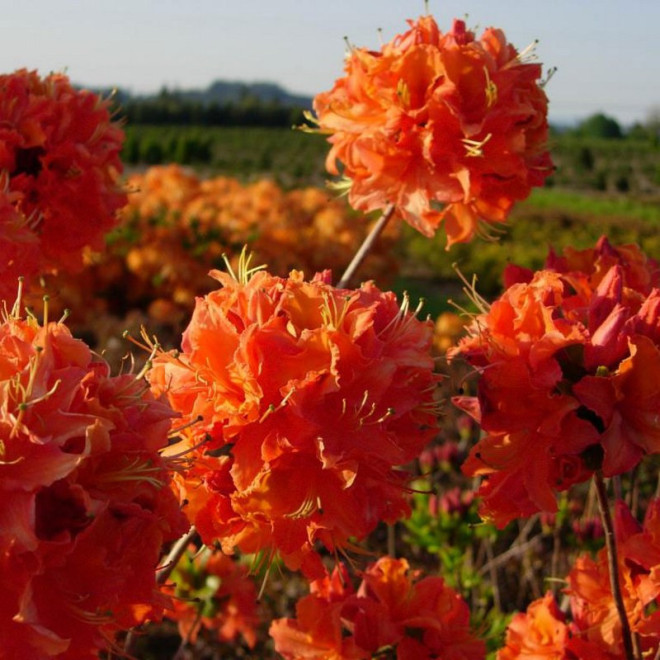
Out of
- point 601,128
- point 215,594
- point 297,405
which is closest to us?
point 297,405

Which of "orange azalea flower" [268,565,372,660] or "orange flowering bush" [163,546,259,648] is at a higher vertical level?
"orange azalea flower" [268,565,372,660]

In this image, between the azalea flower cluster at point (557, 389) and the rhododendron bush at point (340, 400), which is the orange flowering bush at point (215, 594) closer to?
the rhododendron bush at point (340, 400)

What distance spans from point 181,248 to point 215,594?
5122 millimetres

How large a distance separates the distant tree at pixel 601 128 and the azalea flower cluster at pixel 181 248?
52.9m

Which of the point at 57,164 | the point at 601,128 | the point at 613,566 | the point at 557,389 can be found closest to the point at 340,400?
the point at 557,389

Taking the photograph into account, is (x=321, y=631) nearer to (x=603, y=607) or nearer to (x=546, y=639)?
(x=546, y=639)

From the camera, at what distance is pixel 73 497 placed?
1.15 meters

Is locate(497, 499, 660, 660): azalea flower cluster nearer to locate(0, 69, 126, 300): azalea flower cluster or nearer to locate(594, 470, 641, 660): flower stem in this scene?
locate(594, 470, 641, 660): flower stem

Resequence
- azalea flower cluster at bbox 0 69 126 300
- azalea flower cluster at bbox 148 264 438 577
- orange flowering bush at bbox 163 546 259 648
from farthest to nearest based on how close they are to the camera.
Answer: orange flowering bush at bbox 163 546 259 648 → azalea flower cluster at bbox 0 69 126 300 → azalea flower cluster at bbox 148 264 438 577

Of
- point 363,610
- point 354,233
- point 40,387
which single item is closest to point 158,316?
point 354,233

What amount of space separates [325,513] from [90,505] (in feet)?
1.31

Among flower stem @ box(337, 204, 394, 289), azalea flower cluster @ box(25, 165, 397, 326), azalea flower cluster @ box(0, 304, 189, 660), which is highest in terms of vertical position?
flower stem @ box(337, 204, 394, 289)

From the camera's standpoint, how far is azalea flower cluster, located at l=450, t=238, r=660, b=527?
145 centimetres

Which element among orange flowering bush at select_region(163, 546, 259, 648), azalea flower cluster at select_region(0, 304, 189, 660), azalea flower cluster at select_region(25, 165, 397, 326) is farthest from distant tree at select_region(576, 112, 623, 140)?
azalea flower cluster at select_region(0, 304, 189, 660)
